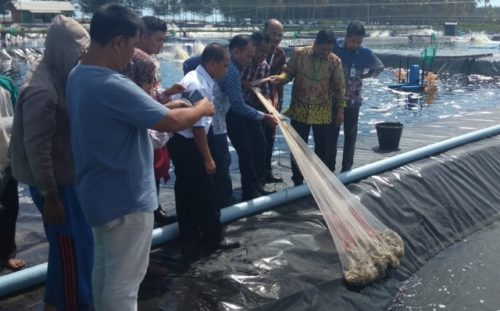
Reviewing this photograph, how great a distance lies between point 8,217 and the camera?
3188 millimetres

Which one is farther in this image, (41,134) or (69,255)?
(69,255)

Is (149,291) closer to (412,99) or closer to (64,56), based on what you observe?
(64,56)

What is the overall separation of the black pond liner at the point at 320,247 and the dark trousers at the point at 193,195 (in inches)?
6.8

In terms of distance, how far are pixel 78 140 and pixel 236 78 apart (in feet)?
6.42

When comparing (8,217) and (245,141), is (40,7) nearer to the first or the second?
(245,141)

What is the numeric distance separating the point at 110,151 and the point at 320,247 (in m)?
2.22

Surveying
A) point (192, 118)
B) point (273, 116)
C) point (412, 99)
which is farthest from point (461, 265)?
point (412, 99)

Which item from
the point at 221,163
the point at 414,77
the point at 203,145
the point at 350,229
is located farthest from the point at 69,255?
the point at 414,77

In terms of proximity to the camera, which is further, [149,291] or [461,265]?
[461,265]

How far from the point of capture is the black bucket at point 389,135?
6148mm

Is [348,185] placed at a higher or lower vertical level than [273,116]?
lower

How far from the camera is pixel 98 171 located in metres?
1.98

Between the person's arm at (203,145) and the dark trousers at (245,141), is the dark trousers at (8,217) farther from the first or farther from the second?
the dark trousers at (245,141)

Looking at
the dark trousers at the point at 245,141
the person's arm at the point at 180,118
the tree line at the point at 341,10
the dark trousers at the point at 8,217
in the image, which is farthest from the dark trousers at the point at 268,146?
the tree line at the point at 341,10
